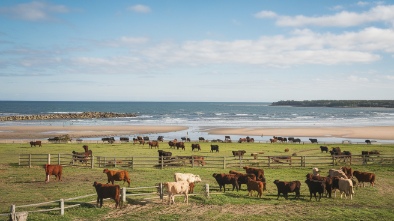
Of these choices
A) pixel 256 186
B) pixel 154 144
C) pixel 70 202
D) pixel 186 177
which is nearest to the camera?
pixel 70 202

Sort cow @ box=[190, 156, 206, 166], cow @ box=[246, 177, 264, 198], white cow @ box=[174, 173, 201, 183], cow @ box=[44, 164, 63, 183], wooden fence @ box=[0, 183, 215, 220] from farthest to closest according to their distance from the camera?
cow @ box=[190, 156, 206, 166] → cow @ box=[44, 164, 63, 183] → white cow @ box=[174, 173, 201, 183] → cow @ box=[246, 177, 264, 198] → wooden fence @ box=[0, 183, 215, 220]

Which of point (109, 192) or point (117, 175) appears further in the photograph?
point (117, 175)

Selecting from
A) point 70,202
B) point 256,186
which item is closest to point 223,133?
point 256,186

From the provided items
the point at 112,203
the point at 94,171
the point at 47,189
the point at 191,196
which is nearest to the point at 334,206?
the point at 191,196

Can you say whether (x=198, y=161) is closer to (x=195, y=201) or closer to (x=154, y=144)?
(x=195, y=201)

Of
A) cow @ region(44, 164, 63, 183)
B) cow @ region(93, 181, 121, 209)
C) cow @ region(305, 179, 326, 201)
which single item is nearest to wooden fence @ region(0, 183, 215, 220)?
cow @ region(93, 181, 121, 209)

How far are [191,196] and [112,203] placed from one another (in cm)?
373

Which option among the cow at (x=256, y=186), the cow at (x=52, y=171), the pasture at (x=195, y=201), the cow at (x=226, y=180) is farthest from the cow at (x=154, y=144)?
the cow at (x=256, y=186)

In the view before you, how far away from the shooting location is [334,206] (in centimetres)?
1522

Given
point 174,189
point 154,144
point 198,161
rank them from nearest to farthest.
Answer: point 174,189
point 198,161
point 154,144

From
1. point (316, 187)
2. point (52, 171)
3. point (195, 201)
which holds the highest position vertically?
point (316, 187)

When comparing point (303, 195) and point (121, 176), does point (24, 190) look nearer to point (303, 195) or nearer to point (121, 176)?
point (121, 176)

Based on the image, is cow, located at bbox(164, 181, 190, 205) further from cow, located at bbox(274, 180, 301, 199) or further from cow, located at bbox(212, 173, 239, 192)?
cow, located at bbox(274, 180, 301, 199)

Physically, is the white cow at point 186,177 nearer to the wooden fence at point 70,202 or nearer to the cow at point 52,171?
the wooden fence at point 70,202
